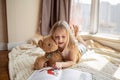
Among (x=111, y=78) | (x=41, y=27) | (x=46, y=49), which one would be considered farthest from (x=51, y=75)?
(x=41, y=27)

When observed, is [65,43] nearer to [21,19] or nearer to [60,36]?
[60,36]

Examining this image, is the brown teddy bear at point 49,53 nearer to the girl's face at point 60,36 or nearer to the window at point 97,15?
the girl's face at point 60,36

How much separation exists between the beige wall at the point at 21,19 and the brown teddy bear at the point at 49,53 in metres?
1.89

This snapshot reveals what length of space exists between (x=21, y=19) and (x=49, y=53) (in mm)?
1941

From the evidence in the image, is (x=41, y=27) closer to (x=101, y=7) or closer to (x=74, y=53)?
(x=101, y=7)

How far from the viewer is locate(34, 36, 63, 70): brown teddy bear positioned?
1.31 m

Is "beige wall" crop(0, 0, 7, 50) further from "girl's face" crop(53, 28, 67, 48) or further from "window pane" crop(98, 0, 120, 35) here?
"girl's face" crop(53, 28, 67, 48)

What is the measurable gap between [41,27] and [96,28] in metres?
1.05

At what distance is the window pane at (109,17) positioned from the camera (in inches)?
102

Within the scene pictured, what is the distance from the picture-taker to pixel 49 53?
1.38 m

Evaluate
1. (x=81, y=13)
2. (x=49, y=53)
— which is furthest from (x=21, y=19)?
(x=49, y=53)

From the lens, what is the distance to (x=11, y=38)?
10.2 feet

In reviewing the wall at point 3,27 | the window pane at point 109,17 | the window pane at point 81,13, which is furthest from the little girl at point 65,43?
the wall at point 3,27

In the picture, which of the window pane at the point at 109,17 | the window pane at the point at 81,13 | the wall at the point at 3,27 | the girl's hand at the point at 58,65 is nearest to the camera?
the girl's hand at the point at 58,65
